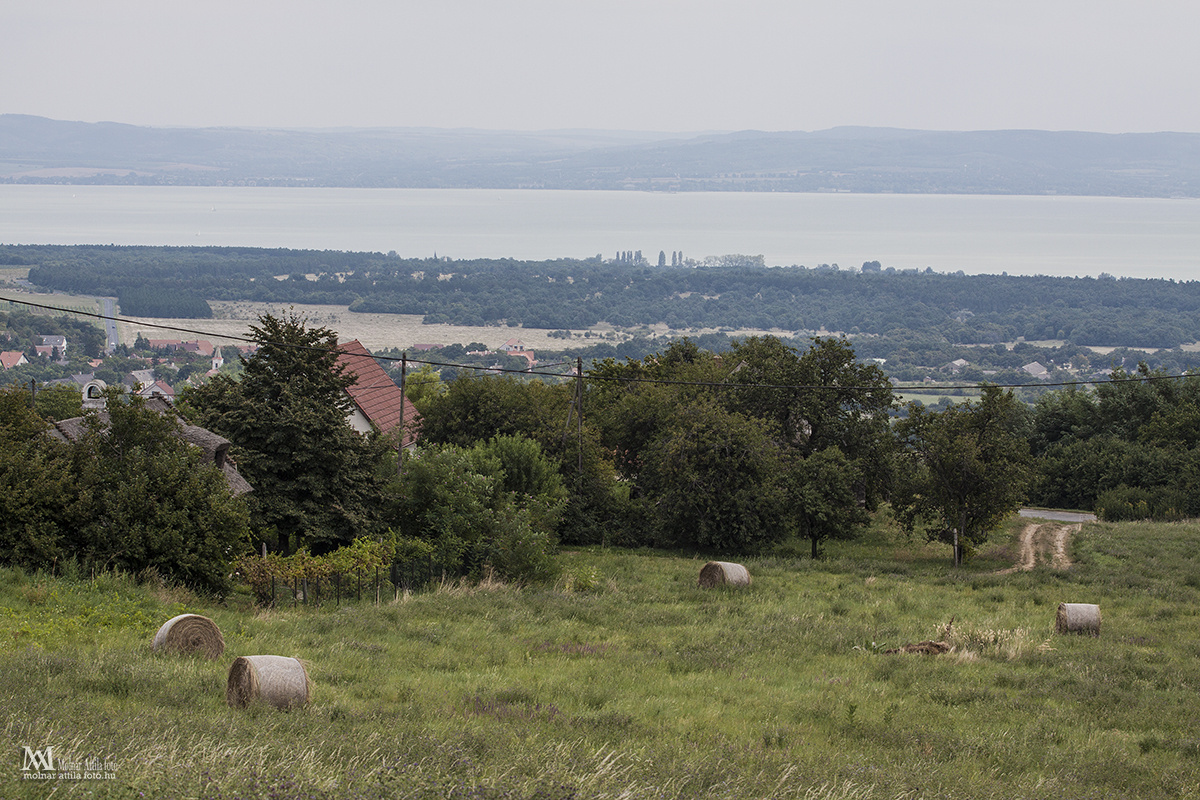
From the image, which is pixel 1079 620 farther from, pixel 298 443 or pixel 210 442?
pixel 210 442

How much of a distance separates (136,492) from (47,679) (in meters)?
7.95

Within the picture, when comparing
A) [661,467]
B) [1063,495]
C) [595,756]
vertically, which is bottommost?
[1063,495]

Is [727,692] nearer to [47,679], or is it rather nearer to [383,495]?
[47,679]

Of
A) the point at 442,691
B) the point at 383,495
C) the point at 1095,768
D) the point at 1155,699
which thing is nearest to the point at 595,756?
the point at 442,691

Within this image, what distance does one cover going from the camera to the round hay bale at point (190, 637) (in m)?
12.6

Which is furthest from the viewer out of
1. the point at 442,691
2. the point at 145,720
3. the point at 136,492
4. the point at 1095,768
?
the point at 136,492

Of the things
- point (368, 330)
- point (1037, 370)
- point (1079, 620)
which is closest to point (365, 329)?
point (368, 330)

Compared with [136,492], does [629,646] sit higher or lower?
lower

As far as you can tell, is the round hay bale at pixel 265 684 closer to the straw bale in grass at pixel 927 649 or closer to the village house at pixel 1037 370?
the straw bale in grass at pixel 927 649

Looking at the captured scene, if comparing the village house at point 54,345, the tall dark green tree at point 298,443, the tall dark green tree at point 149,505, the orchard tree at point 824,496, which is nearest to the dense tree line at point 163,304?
the village house at point 54,345

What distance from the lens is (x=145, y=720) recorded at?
342 inches

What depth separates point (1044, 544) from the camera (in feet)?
108

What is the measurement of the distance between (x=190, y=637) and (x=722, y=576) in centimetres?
1345

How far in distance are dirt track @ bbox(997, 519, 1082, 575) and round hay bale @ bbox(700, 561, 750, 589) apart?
9026 millimetres
